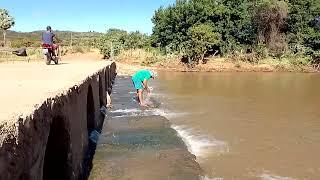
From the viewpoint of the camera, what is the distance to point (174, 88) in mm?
22625

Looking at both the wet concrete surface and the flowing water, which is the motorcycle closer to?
the flowing water

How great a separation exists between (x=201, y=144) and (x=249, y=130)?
228cm

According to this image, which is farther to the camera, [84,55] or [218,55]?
[84,55]

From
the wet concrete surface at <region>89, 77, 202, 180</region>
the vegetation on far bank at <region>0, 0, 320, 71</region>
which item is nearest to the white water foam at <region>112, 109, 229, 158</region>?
the wet concrete surface at <region>89, 77, 202, 180</region>

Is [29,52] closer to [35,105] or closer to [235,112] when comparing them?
[235,112]

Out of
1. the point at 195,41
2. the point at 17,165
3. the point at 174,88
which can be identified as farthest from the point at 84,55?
the point at 17,165

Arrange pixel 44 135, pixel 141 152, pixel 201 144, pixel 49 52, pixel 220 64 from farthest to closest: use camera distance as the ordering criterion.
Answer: pixel 220 64
pixel 49 52
pixel 201 144
pixel 141 152
pixel 44 135

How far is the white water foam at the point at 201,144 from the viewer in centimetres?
926

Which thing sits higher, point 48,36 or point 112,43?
point 48,36

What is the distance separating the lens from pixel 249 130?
11.6 meters

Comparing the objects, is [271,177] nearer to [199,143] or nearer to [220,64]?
[199,143]

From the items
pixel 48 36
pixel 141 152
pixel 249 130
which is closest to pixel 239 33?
pixel 48 36

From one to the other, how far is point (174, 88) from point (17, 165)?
19.1 metres

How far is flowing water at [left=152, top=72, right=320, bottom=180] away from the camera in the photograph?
8227 millimetres
